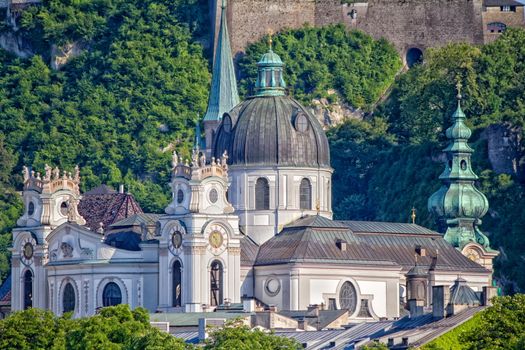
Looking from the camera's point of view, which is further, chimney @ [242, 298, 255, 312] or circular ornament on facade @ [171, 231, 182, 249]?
circular ornament on facade @ [171, 231, 182, 249]

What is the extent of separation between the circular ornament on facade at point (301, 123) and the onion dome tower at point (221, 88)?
78.8 ft

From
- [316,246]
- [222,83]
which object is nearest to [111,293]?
[316,246]

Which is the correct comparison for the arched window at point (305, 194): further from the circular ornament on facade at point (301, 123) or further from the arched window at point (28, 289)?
the arched window at point (28, 289)

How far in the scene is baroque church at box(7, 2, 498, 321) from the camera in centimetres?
14638

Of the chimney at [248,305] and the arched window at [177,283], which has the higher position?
the arched window at [177,283]

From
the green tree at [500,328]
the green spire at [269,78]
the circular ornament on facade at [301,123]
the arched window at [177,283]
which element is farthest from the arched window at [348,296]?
the green tree at [500,328]

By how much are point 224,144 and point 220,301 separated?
1102 cm

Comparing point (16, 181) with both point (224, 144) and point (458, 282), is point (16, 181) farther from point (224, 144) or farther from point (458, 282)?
point (458, 282)

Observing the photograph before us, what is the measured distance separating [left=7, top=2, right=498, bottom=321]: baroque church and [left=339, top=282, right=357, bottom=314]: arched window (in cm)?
6

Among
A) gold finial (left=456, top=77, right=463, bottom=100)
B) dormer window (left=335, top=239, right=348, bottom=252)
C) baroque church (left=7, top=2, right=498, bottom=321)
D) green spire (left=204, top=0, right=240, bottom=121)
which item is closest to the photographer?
baroque church (left=7, top=2, right=498, bottom=321)

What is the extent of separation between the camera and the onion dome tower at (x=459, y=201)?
160m

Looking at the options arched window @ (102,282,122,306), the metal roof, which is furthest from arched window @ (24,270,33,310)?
the metal roof

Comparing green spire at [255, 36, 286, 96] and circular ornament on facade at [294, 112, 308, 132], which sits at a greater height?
green spire at [255, 36, 286, 96]

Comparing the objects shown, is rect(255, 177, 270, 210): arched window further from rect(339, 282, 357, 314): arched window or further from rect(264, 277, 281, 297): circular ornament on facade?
rect(339, 282, 357, 314): arched window
